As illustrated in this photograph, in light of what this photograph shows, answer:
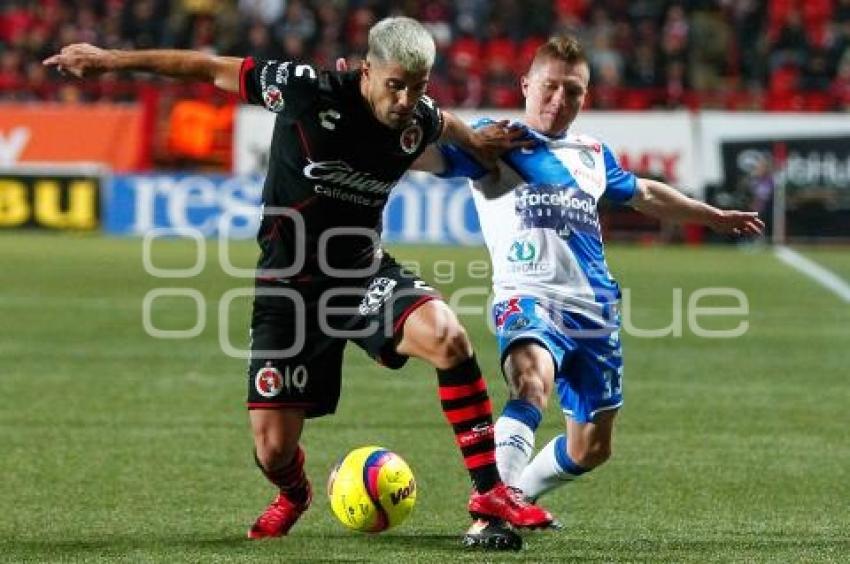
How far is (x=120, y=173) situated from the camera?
2462 cm

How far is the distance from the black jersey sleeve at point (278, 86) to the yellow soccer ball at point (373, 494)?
1.36m

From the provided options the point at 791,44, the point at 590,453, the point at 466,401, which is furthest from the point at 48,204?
the point at 466,401

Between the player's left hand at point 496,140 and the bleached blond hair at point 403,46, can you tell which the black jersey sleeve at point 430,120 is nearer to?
the player's left hand at point 496,140

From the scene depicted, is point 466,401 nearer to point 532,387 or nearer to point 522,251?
point 532,387

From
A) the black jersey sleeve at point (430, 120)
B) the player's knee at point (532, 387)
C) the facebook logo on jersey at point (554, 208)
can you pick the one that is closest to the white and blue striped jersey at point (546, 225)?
the facebook logo on jersey at point (554, 208)

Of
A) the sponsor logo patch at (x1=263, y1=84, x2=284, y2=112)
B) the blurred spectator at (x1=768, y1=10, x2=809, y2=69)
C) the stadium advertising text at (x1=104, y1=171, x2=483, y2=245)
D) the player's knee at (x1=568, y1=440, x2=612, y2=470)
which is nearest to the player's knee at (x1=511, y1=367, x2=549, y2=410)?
the player's knee at (x1=568, y1=440, x2=612, y2=470)

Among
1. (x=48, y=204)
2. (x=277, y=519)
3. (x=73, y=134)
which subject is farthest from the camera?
(x=73, y=134)

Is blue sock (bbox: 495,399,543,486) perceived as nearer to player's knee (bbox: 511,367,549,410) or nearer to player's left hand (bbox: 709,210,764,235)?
player's knee (bbox: 511,367,549,410)

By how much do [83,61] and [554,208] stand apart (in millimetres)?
1936

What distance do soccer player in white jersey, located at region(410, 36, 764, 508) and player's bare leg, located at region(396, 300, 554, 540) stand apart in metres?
0.32

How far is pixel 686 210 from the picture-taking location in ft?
24.8

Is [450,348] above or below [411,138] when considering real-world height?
below

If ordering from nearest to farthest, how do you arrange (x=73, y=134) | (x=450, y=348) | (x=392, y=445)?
(x=450, y=348), (x=392, y=445), (x=73, y=134)

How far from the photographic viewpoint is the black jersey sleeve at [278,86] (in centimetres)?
658
